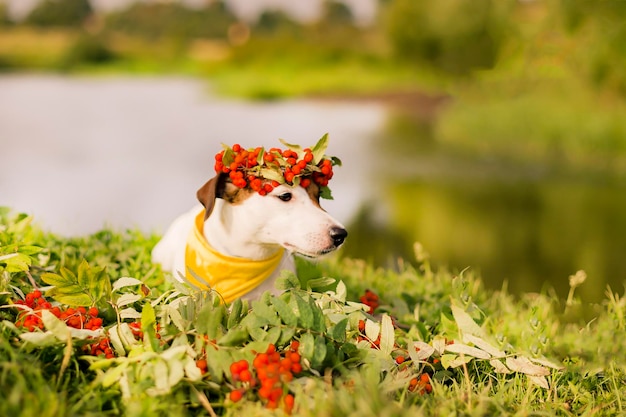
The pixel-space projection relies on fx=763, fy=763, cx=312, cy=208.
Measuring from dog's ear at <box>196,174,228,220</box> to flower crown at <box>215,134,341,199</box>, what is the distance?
0.03 m

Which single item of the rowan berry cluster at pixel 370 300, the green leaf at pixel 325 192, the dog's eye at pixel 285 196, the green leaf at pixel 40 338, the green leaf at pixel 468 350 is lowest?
the rowan berry cluster at pixel 370 300

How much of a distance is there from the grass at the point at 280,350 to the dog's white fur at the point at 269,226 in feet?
0.44

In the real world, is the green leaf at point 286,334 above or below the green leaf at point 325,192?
below

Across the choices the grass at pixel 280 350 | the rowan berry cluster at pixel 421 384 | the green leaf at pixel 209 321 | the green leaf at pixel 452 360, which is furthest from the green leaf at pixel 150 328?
the green leaf at pixel 452 360

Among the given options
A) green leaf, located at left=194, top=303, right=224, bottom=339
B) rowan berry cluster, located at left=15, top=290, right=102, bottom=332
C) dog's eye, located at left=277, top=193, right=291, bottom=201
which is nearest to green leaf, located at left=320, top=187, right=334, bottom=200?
dog's eye, located at left=277, top=193, right=291, bottom=201

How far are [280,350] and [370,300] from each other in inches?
32.9

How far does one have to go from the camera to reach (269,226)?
86.4 inches

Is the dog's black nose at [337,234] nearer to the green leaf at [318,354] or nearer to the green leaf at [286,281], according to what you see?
the green leaf at [286,281]

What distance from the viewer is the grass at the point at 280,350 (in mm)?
1808

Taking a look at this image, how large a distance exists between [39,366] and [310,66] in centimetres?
977

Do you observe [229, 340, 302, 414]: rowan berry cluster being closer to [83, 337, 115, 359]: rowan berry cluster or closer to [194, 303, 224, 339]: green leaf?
[194, 303, 224, 339]: green leaf

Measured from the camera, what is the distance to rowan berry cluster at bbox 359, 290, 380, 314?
2.74 metres

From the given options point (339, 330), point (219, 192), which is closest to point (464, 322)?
point (339, 330)

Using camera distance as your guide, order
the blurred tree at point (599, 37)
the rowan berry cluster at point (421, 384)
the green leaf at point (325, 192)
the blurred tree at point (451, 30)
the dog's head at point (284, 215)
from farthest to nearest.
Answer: the blurred tree at point (451, 30)
the blurred tree at point (599, 37)
the green leaf at point (325, 192)
the dog's head at point (284, 215)
the rowan berry cluster at point (421, 384)
